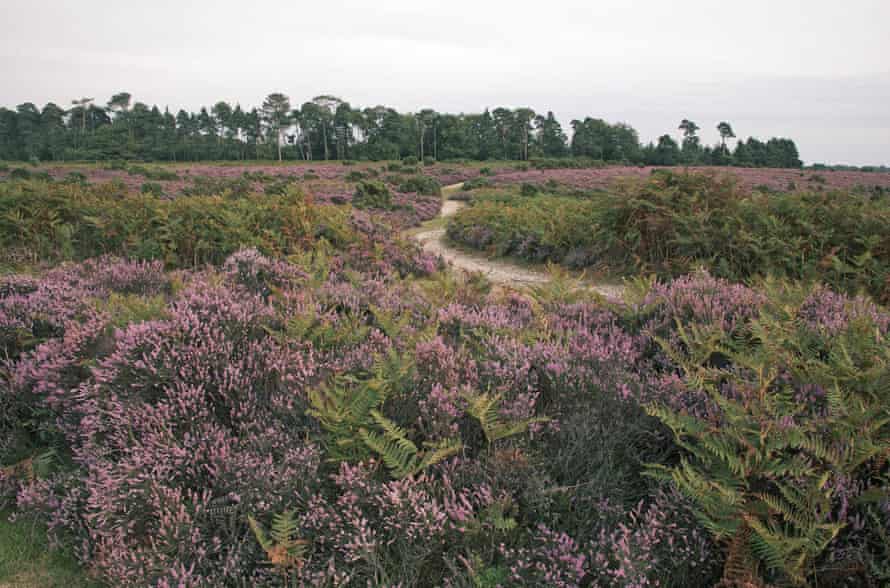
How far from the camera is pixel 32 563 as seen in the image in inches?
114

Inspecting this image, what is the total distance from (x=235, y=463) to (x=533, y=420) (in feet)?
4.87

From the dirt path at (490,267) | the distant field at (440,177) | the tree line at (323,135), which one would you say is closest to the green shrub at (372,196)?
the distant field at (440,177)

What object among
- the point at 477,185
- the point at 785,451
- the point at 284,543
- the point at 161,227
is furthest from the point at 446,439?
the point at 477,185

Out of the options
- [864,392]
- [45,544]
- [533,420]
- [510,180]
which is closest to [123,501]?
[45,544]

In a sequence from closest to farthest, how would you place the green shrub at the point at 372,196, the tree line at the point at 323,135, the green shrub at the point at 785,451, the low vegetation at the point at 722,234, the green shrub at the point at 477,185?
the green shrub at the point at 785,451 < the low vegetation at the point at 722,234 < the green shrub at the point at 372,196 < the green shrub at the point at 477,185 < the tree line at the point at 323,135

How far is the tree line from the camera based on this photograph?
7919 cm

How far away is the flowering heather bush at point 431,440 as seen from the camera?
7.07ft

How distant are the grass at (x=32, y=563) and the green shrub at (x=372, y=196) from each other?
20576 millimetres

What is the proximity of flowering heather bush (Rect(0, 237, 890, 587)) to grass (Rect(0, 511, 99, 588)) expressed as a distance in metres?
0.11

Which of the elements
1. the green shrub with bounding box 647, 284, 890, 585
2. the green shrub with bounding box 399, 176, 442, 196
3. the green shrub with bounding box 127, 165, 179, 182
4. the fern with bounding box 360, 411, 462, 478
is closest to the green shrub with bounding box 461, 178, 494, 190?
the green shrub with bounding box 399, 176, 442, 196

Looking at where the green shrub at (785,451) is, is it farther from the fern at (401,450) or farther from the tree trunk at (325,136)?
the tree trunk at (325,136)

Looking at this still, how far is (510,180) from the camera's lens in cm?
4238

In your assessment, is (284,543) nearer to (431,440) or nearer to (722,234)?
(431,440)

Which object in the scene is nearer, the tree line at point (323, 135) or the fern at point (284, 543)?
the fern at point (284, 543)
